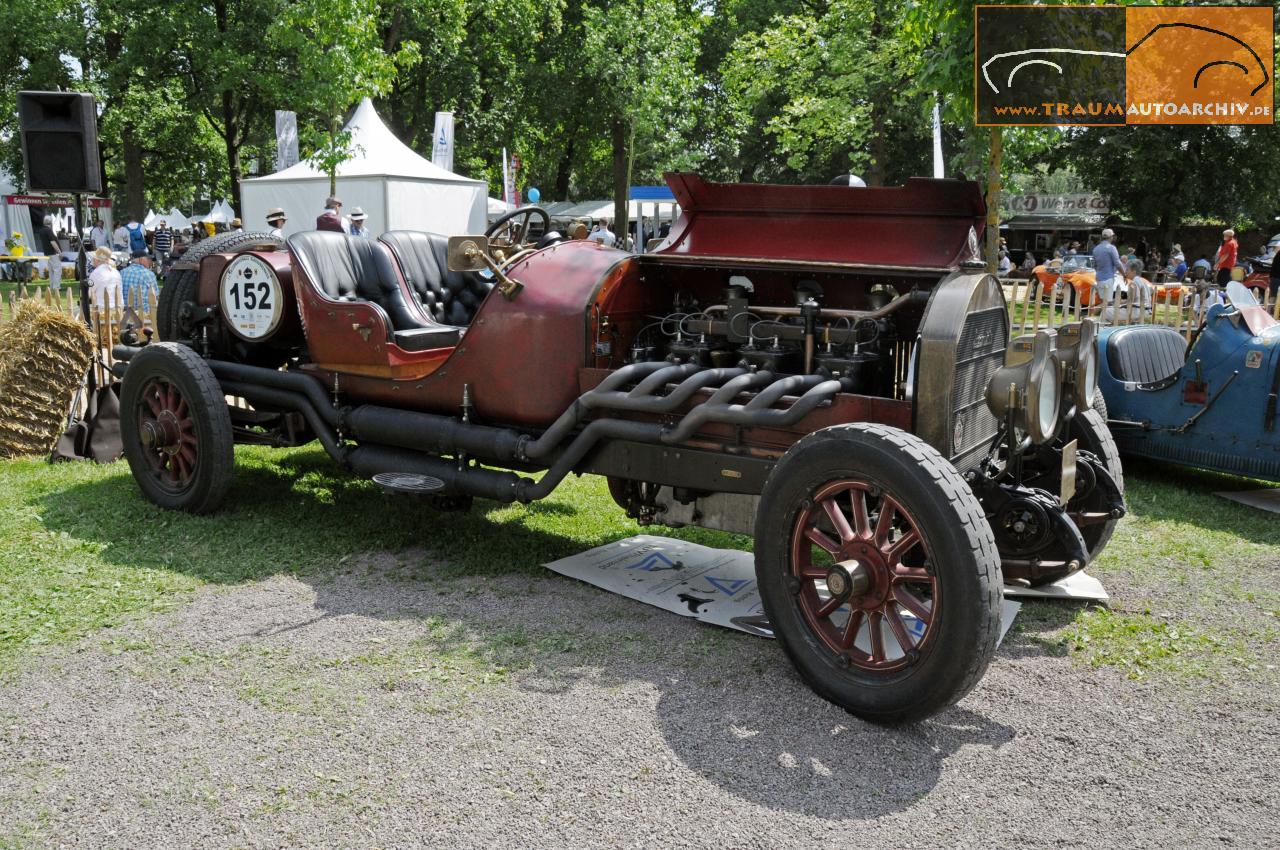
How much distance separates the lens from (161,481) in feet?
18.6

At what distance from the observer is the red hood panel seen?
4129 mm

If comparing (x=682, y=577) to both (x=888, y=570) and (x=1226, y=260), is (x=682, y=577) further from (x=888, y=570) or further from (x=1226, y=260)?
(x=1226, y=260)

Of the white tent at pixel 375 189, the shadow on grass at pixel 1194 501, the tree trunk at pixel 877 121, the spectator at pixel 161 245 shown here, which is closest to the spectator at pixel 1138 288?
the shadow on grass at pixel 1194 501

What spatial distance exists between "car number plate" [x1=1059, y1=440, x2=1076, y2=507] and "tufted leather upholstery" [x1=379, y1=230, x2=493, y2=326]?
3338 millimetres

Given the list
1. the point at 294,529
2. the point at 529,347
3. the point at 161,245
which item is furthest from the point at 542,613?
the point at 161,245

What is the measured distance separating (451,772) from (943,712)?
1612mm

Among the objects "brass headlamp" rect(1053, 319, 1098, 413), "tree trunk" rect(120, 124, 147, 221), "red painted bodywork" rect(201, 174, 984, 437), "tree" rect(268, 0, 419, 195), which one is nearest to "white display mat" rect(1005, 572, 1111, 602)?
"brass headlamp" rect(1053, 319, 1098, 413)

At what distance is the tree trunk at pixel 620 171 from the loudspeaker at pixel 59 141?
746 inches

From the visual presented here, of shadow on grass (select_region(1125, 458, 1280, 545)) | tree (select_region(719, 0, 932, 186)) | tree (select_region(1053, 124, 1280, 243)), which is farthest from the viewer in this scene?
tree (select_region(1053, 124, 1280, 243))

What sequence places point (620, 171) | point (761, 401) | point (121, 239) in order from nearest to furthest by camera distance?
1. point (761, 401)
2. point (121, 239)
3. point (620, 171)

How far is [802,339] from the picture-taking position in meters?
4.23

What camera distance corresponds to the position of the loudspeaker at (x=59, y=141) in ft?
26.0

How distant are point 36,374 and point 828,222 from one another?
560 centimetres

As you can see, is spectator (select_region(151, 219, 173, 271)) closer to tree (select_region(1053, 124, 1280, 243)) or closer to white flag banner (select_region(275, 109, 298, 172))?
white flag banner (select_region(275, 109, 298, 172))
